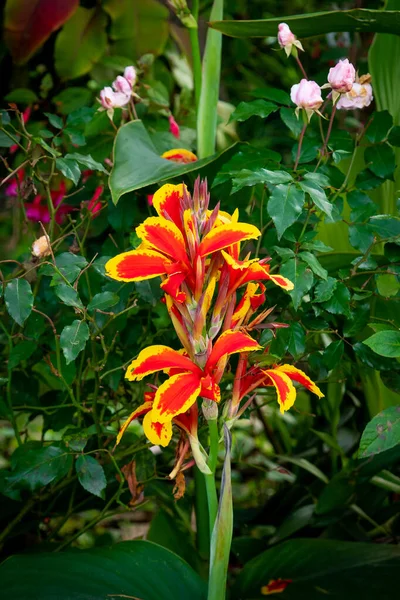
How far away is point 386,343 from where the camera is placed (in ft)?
2.46

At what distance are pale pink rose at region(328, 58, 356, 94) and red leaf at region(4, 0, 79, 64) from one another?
2.52 feet

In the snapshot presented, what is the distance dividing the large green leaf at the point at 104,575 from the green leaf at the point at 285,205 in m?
0.42

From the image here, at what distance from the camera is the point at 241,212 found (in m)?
1.00

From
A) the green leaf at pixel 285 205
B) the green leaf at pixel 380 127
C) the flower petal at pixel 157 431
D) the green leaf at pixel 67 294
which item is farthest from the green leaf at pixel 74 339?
the green leaf at pixel 380 127

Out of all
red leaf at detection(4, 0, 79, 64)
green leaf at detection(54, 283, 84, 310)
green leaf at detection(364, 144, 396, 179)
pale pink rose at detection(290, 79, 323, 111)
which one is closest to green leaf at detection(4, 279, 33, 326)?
green leaf at detection(54, 283, 84, 310)

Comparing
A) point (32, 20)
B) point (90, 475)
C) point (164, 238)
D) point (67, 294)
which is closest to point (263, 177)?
point (164, 238)

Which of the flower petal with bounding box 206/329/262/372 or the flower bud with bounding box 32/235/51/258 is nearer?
the flower petal with bounding box 206/329/262/372

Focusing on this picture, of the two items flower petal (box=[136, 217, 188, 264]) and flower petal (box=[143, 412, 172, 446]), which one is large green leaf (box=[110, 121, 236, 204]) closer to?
flower petal (box=[136, 217, 188, 264])

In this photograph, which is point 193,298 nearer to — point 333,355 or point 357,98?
point 333,355

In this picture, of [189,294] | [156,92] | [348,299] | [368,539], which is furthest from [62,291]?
[368,539]

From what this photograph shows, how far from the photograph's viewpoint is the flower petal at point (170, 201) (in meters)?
0.72

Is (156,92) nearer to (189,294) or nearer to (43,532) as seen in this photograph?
(189,294)

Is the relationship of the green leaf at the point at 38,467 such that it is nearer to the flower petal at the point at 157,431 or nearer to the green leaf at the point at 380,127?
the flower petal at the point at 157,431

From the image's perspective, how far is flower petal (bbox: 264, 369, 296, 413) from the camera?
0.67m
